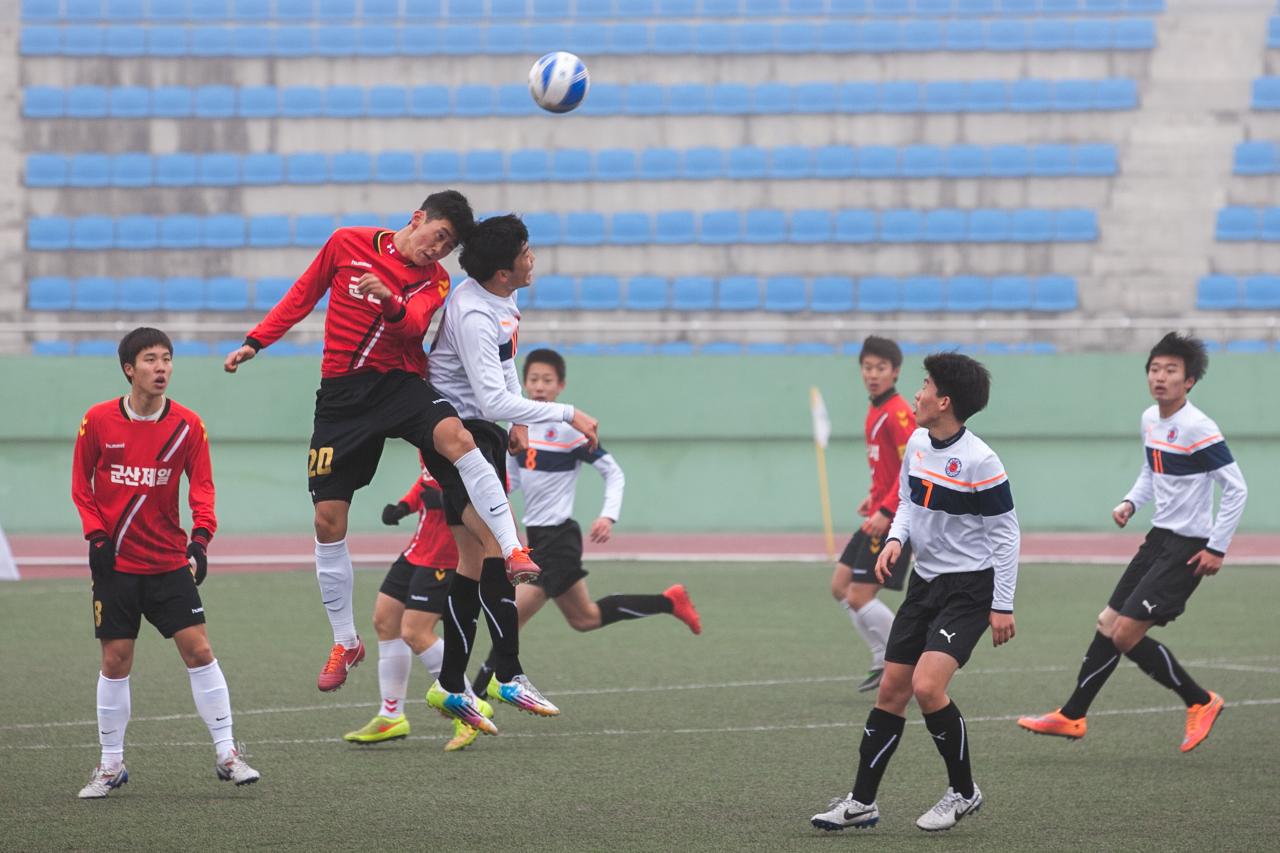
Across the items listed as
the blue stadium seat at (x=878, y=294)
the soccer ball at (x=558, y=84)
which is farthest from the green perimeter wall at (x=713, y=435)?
the soccer ball at (x=558, y=84)

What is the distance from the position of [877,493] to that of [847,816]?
385 centimetres

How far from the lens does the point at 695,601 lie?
1493 cm

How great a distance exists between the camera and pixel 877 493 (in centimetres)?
980

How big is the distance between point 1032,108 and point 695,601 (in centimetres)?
1369

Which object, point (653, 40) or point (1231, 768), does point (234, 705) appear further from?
point (653, 40)

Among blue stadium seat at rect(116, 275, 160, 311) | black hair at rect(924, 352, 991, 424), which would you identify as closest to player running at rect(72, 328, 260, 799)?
black hair at rect(924, 352, 991, 424)

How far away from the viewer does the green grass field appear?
20.4ft

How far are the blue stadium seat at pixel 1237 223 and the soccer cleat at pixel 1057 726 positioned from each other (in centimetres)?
1846

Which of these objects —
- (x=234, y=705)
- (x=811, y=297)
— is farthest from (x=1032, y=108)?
(x=234, y=705)

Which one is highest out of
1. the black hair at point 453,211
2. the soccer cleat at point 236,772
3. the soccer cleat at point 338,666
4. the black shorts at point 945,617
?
the black hair at point 453,211

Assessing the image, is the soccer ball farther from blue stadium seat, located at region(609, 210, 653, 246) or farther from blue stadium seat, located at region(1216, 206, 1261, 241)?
blue stadium seat, located at region(1216, 206, 1261, 241)

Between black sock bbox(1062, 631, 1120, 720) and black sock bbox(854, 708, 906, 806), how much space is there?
202cm

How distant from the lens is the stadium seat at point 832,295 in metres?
24.6

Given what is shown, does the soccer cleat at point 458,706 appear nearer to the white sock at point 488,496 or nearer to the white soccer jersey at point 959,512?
the white sock at point 488,496
